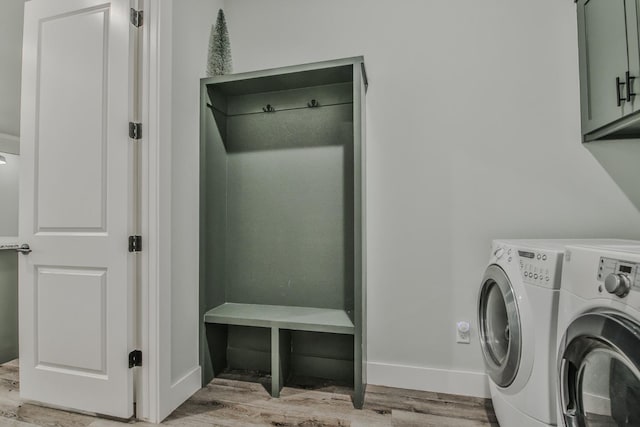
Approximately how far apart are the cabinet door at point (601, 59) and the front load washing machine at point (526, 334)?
872mm

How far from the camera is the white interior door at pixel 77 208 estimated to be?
1.67 m

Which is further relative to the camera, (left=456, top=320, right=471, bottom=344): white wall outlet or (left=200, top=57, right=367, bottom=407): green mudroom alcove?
(left=200, top=57, right=367, bottom=407): green mudroom alcove

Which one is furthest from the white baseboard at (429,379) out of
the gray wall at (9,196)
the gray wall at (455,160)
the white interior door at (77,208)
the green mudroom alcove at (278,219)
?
the gray wall at (9,196)

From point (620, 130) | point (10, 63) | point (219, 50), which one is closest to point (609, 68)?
point (620, 130)

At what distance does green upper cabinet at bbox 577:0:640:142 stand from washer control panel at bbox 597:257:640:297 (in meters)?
1.01

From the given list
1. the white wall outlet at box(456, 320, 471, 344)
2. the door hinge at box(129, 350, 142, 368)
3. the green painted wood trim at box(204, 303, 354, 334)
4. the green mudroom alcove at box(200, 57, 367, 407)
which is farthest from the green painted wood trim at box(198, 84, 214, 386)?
the white wall outlet at box(456, 320, 471, 344)

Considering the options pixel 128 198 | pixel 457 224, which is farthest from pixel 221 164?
pixel 457 224

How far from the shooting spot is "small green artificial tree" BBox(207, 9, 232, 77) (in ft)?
7.28

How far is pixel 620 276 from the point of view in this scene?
82 centimetres

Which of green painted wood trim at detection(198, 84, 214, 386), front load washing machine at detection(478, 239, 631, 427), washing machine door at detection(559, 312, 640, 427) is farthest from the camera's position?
green painted wood trim at detection(198, 84, 214, 386)

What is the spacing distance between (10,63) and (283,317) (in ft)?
9.36

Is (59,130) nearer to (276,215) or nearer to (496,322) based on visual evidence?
(276,215)

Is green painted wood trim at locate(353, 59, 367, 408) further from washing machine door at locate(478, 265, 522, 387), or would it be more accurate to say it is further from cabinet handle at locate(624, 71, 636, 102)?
cabinet handle at locate(624, 71, 636, 102)

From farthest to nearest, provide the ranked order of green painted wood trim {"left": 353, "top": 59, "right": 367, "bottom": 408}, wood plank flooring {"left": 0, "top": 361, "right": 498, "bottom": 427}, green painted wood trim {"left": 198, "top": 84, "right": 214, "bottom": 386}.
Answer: green painted wood trim {"left": 198, "top": 84, "right": 214, "bottom": 386} → green painted wood trim {"left": 353, "top": 59, "right": 367, "bottom": 408} → wood plank flooring {"left": 0, "top": 361, "right": 498, "bottom": 427}
